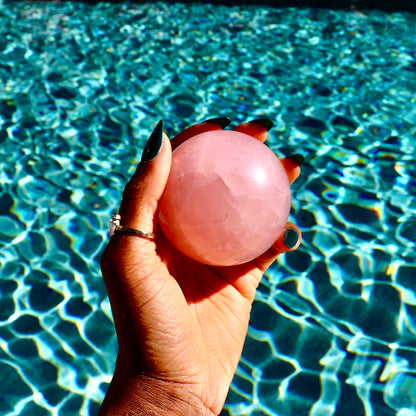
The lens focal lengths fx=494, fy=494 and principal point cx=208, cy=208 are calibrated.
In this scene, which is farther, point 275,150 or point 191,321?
point 275,150

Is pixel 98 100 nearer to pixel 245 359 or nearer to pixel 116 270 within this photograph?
pixel 245 359

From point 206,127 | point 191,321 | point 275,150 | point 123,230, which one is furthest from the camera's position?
point 275,150

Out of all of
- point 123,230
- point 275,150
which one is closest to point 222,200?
point 123,230

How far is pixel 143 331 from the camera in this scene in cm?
187

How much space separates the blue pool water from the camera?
306 centimetres

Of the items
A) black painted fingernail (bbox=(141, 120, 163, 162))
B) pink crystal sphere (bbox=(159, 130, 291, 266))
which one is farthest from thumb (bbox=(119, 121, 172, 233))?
pink crystal sphere (bbox=(159, 130, 291, 266))

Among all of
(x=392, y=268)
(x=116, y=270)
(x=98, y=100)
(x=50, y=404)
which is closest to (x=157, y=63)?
(x=98, y=100)

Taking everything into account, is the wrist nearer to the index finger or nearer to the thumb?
the thumb

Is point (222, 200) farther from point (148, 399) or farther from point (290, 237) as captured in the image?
point (148, 399)

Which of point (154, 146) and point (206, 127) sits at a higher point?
point (154, 146)

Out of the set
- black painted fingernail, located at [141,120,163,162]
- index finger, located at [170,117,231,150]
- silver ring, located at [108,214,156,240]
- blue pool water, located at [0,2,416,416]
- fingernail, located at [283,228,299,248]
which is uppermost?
black painted fingernail, located at [141,120,163,162]

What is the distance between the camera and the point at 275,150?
479 centimetres

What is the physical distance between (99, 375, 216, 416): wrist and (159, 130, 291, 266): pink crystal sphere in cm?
53

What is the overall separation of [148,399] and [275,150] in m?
3.29
